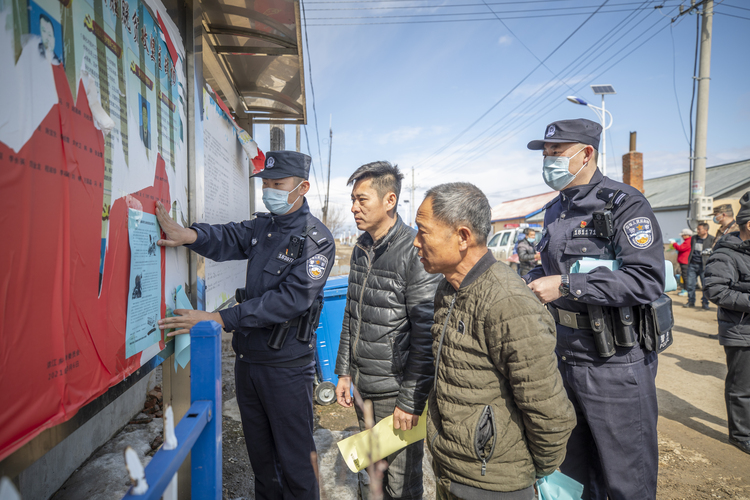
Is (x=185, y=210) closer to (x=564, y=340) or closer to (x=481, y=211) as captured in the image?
(x=481, y=211)

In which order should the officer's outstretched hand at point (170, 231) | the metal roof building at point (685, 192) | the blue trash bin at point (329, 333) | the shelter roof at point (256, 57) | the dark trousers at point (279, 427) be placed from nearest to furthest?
1. the officer's outstretched hand at point (170, 231)
2. the dark trousers at point (279, 427)
3. the shelter roof at point (256, 57)
4. the blue trash bin at point (329, 333)
5. the metal roof building at point (685, 192)

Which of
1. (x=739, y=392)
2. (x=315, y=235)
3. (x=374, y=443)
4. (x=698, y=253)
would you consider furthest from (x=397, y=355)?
(x=698, y=253)

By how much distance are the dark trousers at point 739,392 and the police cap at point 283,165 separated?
12.6ft

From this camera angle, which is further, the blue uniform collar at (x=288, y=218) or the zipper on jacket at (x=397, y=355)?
the blue uniform collar at (x=288, y=218)

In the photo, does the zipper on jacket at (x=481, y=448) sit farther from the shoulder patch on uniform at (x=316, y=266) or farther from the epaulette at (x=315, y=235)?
the epaulette at (x=315, y=235)

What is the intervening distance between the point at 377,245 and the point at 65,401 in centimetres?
150

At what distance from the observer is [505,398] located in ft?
4.57

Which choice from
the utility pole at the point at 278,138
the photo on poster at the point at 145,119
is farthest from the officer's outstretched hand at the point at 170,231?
the utility pole at the point at 278,138

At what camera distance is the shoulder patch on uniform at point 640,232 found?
5.90ft

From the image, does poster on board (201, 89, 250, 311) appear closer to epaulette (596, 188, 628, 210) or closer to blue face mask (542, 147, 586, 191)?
blue face mask (542, 147, 586, 191)

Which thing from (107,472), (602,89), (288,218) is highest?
(602,89)

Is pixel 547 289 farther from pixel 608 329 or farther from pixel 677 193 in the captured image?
pixel 677 193

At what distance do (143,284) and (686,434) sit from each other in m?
4.66

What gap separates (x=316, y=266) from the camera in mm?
2178
